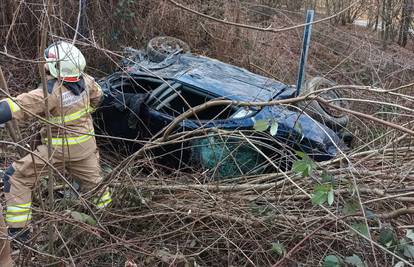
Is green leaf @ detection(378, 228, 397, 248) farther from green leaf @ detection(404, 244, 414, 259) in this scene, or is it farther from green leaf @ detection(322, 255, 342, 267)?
green leaf @ detection(322, 255, 342, 267)

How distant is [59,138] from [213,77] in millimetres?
1901

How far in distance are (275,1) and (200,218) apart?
30.7 feet

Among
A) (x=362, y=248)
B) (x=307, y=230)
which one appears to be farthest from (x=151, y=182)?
(x=362, y=248)

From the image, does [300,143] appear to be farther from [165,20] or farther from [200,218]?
[165,20]

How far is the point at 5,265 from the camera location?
2.68 meters

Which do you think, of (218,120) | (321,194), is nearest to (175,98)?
(218,120)

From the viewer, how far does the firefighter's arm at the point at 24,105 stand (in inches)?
127

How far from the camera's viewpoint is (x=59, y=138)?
3.72m

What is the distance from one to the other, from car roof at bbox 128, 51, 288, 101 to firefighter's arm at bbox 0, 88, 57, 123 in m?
1.16

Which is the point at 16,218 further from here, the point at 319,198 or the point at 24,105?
the point at 319,198

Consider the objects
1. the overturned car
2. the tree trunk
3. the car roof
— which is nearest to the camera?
the overturned car

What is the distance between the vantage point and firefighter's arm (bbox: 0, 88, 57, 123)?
127 inches

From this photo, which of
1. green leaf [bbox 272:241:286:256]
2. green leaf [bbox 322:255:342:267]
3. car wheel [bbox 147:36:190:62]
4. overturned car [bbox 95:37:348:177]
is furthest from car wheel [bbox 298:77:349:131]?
green leaf [bbox 322:255:342:267]

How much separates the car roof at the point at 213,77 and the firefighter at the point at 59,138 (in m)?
0.81
